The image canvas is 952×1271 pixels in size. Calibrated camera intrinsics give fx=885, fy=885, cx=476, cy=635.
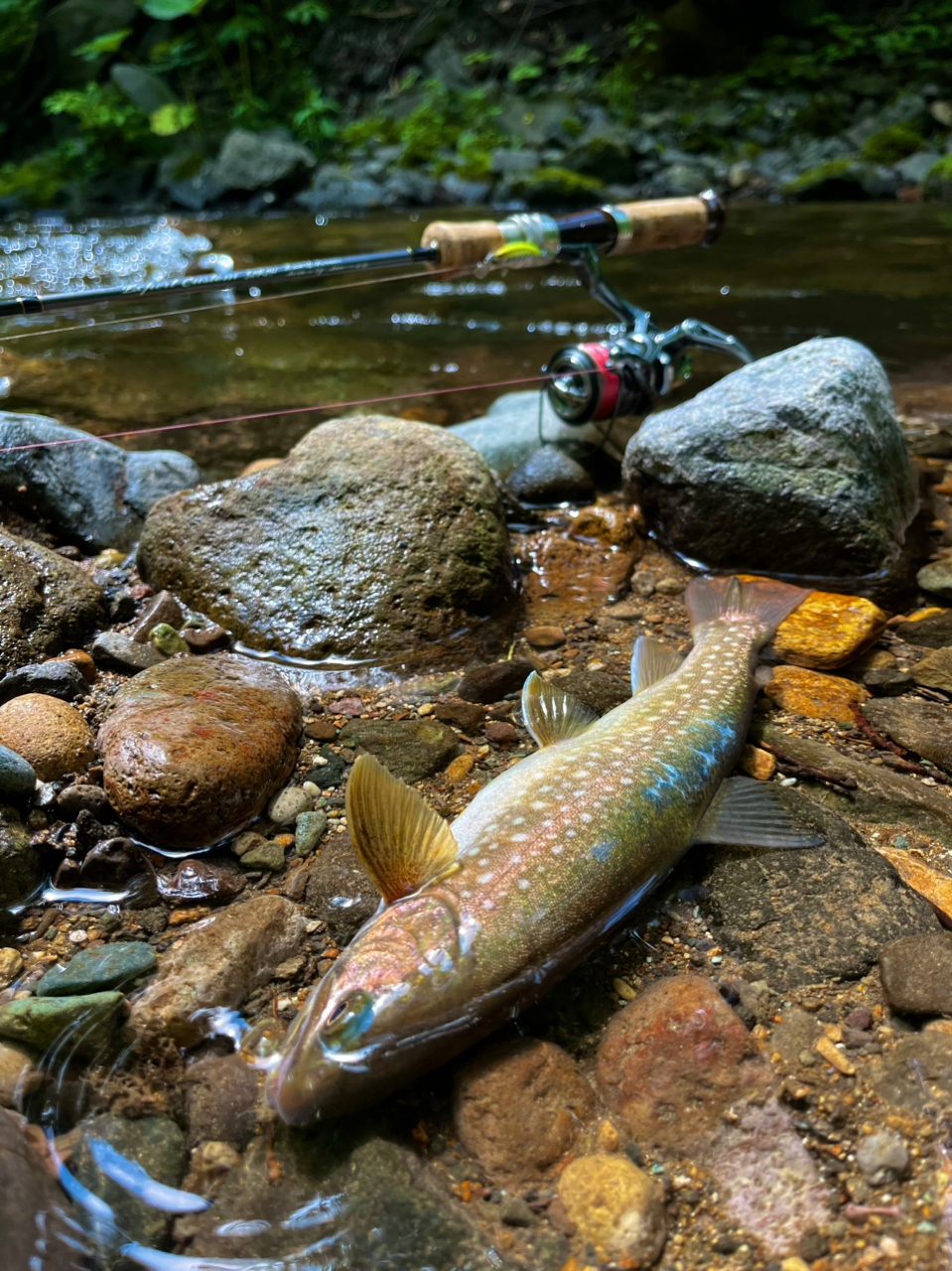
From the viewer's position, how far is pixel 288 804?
2.99 meters

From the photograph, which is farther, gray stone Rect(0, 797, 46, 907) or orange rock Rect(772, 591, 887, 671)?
orange rock Rect(772, 591, 887, 671)

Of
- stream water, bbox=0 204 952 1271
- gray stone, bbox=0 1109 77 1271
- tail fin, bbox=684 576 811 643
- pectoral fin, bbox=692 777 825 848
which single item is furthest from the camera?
stream water, bbox=0 204 952 1271

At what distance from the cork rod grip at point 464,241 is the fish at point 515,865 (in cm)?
264

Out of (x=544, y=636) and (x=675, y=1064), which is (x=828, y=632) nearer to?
(x=544, y=636)

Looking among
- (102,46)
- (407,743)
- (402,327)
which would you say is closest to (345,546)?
(407,743)

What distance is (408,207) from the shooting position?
15445mm

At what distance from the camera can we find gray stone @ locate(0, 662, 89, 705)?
11.1 ft

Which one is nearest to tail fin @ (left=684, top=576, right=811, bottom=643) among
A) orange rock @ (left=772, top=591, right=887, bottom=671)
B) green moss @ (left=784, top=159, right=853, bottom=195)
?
orange rock @ (left=772, top=591, right=887, bottom=671)

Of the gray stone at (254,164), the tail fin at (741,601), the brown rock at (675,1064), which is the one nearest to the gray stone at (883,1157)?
the brown rock at (675,1064)

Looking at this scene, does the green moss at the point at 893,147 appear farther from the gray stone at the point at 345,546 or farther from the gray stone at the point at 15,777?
the gray stone at the point at 15,777

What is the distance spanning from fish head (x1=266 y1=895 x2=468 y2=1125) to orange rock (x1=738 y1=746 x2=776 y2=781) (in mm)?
1458

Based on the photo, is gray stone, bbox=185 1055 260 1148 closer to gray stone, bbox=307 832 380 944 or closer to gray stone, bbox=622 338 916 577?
gray stone, bbox=307 832 380 944

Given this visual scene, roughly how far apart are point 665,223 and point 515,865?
14.2ft

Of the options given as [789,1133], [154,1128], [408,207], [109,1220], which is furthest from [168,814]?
[408,207]
